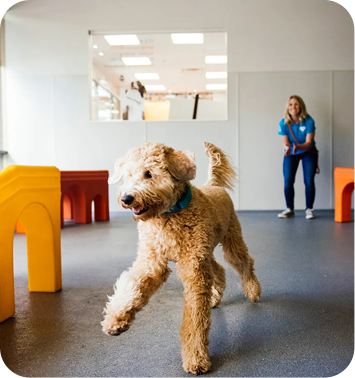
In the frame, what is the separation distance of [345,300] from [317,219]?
3508 mm

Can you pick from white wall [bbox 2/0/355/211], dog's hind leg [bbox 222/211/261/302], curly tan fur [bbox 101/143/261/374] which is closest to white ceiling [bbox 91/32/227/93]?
white wall [bbox 2/0/355/211]

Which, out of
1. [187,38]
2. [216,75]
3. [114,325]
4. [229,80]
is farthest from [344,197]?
[114,325]

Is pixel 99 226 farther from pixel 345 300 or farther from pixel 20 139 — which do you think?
pixel 345 300

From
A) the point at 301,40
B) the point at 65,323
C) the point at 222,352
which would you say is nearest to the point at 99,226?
the point at 65,323

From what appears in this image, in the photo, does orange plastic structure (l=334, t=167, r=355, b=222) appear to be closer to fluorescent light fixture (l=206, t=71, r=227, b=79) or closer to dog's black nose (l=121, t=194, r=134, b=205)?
fluorescent light fixture (l=206, t=71, r=227, b=79)

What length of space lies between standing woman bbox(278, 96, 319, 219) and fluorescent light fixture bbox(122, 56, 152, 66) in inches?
97.7

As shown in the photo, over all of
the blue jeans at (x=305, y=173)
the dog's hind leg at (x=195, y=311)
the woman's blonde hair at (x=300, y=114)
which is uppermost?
the woman's blonde hair at (x=300, y=114)

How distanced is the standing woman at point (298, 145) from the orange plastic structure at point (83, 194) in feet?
8.65

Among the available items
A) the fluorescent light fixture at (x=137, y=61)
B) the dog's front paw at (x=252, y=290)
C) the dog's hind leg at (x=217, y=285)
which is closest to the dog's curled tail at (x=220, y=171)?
the dog's hind leg at (x=217, y=285)

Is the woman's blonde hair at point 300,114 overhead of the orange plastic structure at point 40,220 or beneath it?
overhead

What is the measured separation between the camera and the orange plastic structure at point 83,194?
19.0ft

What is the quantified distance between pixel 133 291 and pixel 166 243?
0.80ft

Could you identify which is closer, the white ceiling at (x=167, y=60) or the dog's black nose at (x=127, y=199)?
the dog's black nose at (x=127, y=199)

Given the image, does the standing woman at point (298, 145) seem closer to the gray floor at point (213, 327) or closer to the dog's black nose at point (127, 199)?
the gray floor at point (213, 327)
